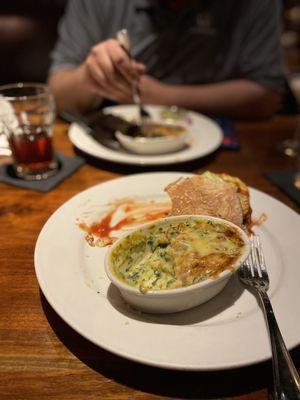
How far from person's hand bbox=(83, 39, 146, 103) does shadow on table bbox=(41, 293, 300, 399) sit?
1410 mm

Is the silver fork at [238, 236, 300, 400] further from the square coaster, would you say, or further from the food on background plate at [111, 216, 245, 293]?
the square coaster

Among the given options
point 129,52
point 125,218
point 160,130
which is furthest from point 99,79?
point 125,218

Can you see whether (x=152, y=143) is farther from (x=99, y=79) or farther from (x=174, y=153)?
(x=99, y=79)

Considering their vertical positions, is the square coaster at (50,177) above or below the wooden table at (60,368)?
below

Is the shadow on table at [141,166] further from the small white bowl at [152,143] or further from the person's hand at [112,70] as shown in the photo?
the person's hand at [112,70]

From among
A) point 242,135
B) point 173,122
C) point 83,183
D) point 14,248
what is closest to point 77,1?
point 173,122

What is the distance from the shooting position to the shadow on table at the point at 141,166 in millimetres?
1562

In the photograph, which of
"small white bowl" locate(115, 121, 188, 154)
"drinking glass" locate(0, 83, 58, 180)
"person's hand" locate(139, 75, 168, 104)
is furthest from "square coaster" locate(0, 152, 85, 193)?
"person's hand" locate(139, 75, 168, 104)

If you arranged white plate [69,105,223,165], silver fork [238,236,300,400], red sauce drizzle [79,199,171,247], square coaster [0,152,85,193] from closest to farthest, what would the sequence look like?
silver fork [238,236,300,400] < red sauce drizzle [79,199,171,247] < square coaster [0,152,85,193] < white plate [69,105,223,165]

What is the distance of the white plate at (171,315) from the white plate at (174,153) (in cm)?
46

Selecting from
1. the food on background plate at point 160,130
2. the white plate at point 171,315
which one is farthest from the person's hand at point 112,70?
the white plate at point 171,315

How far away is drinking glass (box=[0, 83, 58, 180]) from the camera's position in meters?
1.44

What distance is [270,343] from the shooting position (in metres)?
0.70

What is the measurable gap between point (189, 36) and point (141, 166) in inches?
53.3
